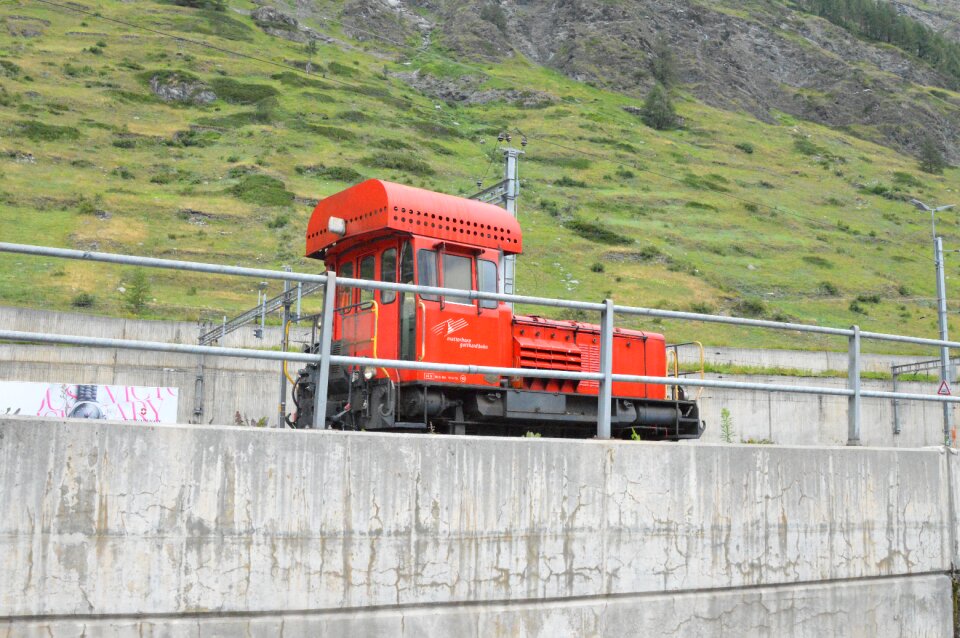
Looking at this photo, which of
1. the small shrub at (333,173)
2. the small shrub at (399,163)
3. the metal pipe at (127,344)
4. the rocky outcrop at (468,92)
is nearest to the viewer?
the metal pipe at (127,344)

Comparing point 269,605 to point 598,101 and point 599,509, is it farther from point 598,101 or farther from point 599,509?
point 598,101

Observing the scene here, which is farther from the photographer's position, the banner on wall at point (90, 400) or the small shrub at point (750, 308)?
the small shrub at point (750, 308)

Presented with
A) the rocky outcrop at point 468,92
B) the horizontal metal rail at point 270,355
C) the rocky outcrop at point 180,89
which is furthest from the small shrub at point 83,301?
the rocky outcrop at point 468,92

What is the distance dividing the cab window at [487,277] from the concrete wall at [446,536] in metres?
5.73

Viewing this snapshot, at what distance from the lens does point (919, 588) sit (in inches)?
306

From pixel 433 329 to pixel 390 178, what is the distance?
61.8m

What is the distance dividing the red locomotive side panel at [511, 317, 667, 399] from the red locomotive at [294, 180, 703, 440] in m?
0.03

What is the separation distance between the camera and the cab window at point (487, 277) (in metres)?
12.3

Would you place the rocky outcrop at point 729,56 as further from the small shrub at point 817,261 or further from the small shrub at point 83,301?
the small shrub at point 83,301

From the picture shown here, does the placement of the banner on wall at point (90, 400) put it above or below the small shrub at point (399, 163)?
below

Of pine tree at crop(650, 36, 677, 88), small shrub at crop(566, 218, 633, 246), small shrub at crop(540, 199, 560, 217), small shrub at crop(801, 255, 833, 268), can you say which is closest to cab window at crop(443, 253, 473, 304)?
small shrub at crop(566, 218, 633, 246)

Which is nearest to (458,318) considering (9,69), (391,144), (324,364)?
(324,364)

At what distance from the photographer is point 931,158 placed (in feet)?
405

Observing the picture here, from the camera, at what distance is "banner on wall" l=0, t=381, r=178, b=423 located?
2378 cm
